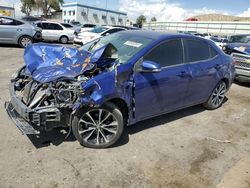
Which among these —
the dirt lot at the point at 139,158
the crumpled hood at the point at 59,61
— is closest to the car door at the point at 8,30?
the dirt lot at the point at 139,158

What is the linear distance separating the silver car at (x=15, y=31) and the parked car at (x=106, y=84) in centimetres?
954

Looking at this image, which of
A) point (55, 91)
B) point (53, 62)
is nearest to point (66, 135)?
point (55, 91)

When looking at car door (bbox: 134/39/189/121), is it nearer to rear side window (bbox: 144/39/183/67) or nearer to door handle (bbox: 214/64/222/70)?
rear side window (bbox: 144/39/183/67)

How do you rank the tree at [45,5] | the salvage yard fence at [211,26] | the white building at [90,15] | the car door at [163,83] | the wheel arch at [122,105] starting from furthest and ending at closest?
the tree at [45,5] → the white building at [90,15] → the salvage yard fence at [211,26] → the car door at [163,83] → the wheel arch at [122,105]

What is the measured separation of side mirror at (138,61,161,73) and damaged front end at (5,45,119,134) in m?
0.48

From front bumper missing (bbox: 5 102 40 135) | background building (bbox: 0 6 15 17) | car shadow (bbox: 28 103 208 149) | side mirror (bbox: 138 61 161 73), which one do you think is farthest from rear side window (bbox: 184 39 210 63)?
background building (bbox: 0 6 15 17)

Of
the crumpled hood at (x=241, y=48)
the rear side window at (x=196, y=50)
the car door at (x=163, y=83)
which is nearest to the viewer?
the car door at (x=163, y=83)

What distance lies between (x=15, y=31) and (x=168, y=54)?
36.1 ft

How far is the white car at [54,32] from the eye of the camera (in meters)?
16.9

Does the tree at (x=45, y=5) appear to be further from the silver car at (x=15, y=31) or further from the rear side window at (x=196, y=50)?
the rear side window at (x=196, y=50)

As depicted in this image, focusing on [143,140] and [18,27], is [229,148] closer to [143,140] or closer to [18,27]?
[143,140]

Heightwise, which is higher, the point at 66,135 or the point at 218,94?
the point at 218,94

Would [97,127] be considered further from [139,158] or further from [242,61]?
[242,61]

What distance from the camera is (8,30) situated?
12.8 meters
